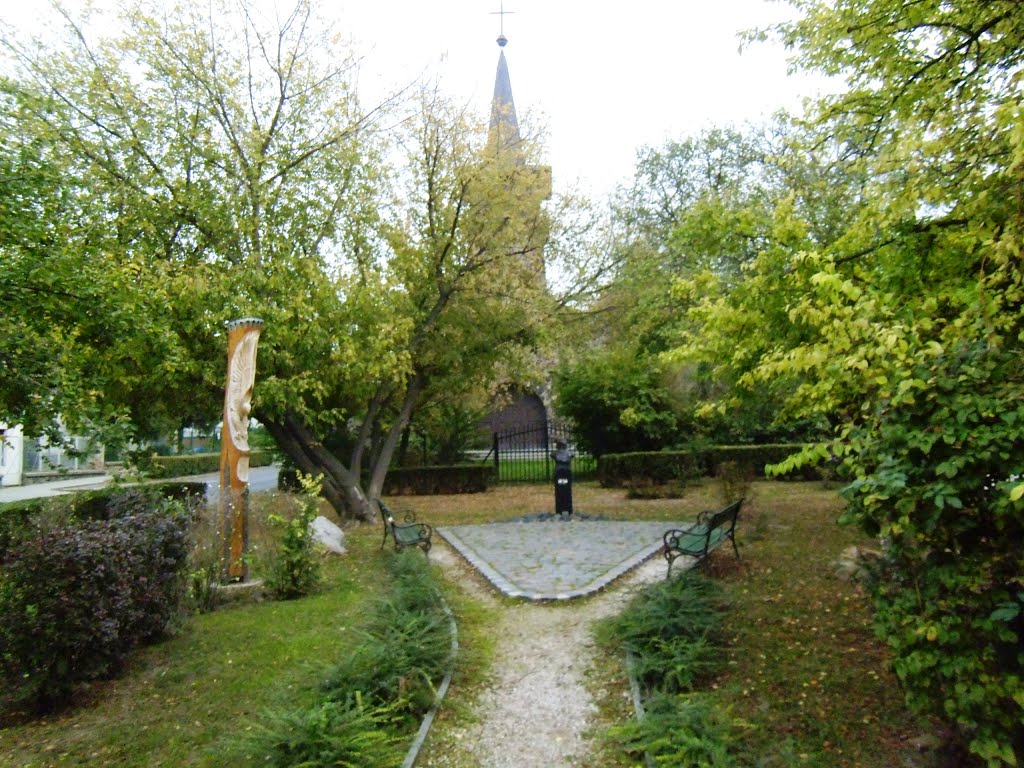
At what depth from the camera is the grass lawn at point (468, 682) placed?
4.36 metres

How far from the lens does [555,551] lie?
10.4 metres

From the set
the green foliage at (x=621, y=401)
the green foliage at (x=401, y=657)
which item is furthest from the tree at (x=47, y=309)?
the green foliage at (x=621, y=401)

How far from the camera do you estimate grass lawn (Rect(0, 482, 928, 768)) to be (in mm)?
4363

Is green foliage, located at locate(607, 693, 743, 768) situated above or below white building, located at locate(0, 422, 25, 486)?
below

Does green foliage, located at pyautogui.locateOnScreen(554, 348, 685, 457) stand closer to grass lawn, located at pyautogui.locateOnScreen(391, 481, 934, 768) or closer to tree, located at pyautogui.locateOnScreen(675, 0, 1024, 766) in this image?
grass lawn, located at pyautogui.locateOnScreen(391, 481, 934, 768)

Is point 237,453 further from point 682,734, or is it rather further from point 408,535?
point 682,734

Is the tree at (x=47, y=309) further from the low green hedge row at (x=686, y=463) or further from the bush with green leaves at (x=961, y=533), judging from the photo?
the low green hedge row at (x=686, y=463)

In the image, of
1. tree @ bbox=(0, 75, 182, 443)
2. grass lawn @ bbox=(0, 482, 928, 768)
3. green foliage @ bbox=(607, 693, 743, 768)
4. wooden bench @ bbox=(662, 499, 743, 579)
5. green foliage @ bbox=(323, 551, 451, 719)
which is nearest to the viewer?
green foliage @ bbox=(607, 693, 743, 768)

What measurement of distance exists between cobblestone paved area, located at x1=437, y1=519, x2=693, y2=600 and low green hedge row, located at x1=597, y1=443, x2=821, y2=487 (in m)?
5.44

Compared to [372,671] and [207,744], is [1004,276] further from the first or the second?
[207,744]

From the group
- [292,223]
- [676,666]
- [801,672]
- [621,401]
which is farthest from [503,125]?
[801,672]

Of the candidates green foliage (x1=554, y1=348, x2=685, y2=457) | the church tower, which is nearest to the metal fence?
green foliage (x1=554, y1=348, x2=685, y2=457)

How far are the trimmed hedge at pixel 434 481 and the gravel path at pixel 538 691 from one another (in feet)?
41.3

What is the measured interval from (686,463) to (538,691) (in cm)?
1339
